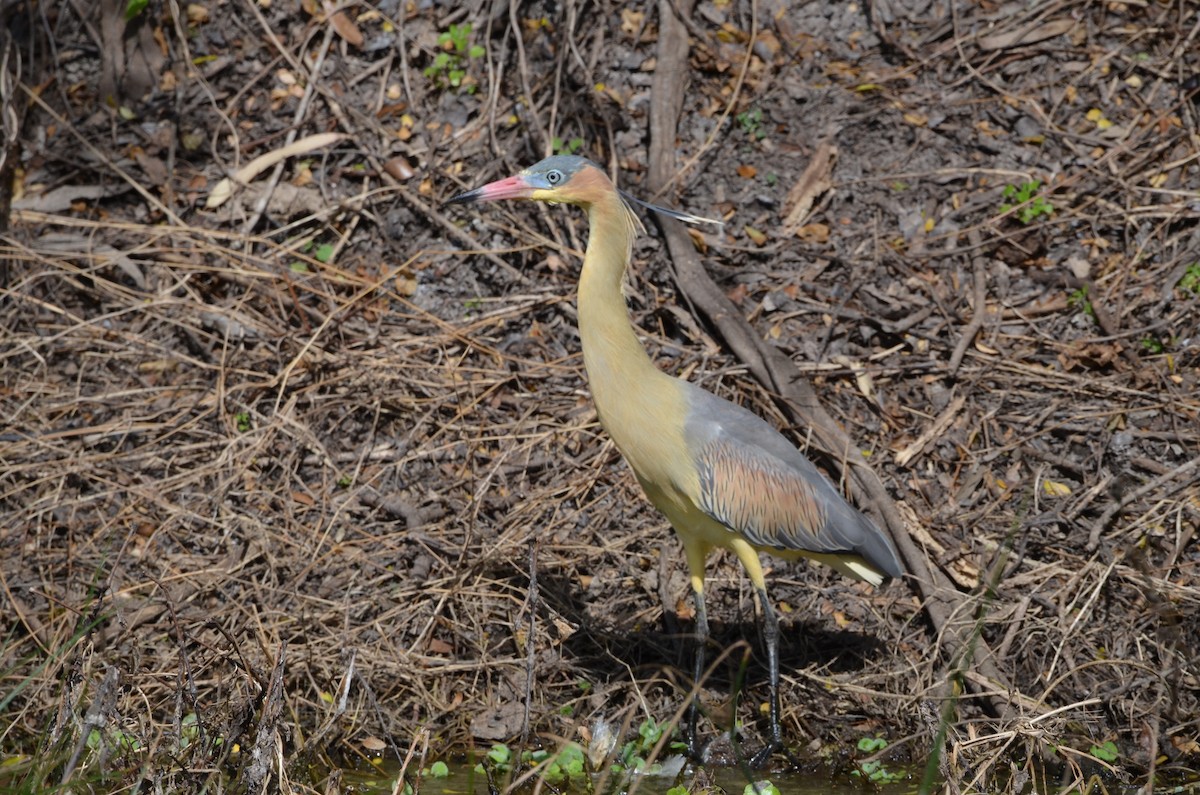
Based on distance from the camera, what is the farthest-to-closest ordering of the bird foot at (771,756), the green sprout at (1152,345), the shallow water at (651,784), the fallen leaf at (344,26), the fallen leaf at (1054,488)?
the fallen leaf at (344,26) → the green sprout at (1152,345) → the fallen leaf at (1054,488) → the bird foot at (771,756) → the shallow water at (651,784)

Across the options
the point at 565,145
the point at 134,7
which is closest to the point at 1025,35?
the point at 565,145

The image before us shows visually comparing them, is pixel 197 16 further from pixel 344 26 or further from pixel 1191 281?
pixel 1191 281

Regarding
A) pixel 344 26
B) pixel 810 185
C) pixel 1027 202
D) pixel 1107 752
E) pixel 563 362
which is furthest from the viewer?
pixel 344 26

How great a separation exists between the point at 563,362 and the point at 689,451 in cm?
177

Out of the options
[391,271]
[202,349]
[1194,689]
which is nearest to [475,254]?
[391,271]

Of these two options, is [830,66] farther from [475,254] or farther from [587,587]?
[587,587]

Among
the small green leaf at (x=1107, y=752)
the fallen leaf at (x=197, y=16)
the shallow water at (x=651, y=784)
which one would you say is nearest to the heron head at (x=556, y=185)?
the shallow water at (x=651, y=784)

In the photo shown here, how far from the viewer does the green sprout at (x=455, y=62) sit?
722cm

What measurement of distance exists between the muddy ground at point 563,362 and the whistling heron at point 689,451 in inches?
20.0

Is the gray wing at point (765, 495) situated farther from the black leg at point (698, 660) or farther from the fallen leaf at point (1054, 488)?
the fallen leaf at point (1054, 488)

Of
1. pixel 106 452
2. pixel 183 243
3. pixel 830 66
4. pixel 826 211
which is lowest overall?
pixel 106 452

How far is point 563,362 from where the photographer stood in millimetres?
6137

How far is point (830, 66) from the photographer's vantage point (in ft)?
23.5

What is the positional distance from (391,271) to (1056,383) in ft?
11.5
